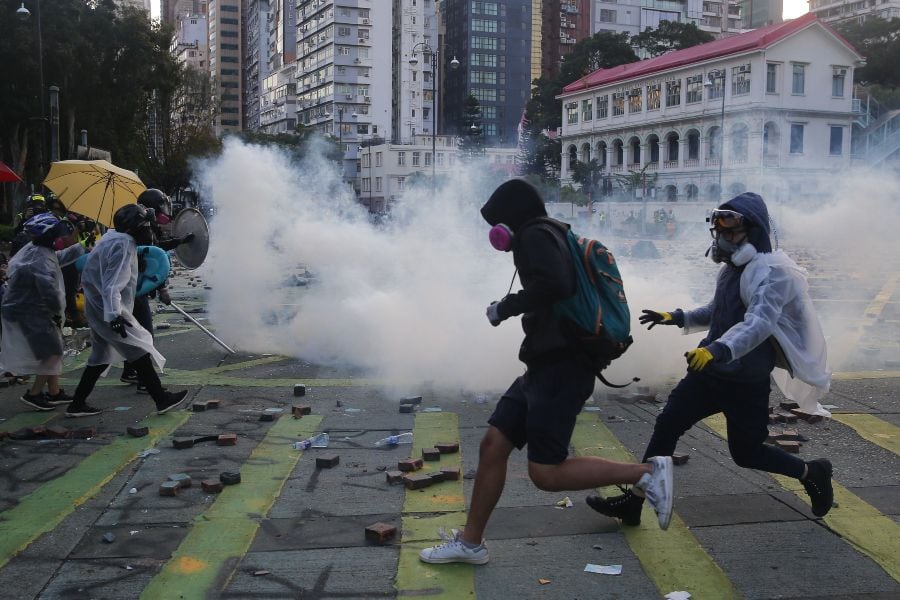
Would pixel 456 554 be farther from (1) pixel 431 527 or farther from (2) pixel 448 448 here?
(2) pixel 448 448

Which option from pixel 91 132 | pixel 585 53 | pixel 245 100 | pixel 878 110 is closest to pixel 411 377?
pixel 878 110

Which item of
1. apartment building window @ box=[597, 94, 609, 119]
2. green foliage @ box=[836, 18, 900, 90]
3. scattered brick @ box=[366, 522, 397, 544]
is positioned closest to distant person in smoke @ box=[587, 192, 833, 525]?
scattered brick @ box=[366, 522, 397, 544]

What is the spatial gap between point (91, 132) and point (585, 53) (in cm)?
4653

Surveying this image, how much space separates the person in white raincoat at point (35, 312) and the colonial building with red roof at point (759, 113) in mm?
14126

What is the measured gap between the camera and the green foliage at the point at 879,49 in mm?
60344

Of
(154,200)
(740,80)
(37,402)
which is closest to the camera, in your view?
(37,402)

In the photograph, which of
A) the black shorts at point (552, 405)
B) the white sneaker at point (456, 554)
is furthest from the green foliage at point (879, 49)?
the white sneaker at point (456, 554)

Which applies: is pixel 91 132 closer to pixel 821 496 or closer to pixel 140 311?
pixel 140 311

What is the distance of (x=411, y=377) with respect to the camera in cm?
848

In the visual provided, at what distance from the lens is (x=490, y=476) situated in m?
3.92

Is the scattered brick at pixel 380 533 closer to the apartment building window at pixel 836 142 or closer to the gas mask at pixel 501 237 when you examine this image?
the gas mask at pixel 501 237

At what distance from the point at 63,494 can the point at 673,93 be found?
29036 millimetres

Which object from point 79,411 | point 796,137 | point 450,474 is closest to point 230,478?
point 450,474

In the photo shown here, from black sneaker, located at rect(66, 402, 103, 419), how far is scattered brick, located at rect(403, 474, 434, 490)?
11.0 ft
